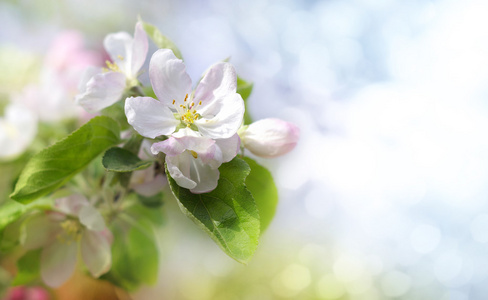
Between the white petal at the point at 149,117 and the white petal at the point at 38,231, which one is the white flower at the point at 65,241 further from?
the white petal at the point at 149,117

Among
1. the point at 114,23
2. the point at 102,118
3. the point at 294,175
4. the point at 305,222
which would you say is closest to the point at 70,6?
the point at 114,23

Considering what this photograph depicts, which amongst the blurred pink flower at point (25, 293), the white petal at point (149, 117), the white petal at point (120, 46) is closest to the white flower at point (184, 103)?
the white petal at point (149, 117)

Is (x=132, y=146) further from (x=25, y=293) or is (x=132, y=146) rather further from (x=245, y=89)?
(x=25, y=293)

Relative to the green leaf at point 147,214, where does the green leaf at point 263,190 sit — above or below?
above

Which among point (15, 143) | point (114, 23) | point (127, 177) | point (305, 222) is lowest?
point (305, 222)

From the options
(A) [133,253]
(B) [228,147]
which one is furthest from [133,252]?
(B) [228,147]

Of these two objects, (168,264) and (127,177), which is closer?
(127,177)

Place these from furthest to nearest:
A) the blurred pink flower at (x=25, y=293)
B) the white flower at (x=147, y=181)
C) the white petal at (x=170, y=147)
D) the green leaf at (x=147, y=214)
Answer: the blurred pink flower at (x=25, y=293)
the green leaf at (x=147, y=214)
the white flower at (x=147, y=181)
the white petal at (x=170, y=147)

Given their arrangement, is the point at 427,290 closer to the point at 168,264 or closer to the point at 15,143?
the point at 168,264
